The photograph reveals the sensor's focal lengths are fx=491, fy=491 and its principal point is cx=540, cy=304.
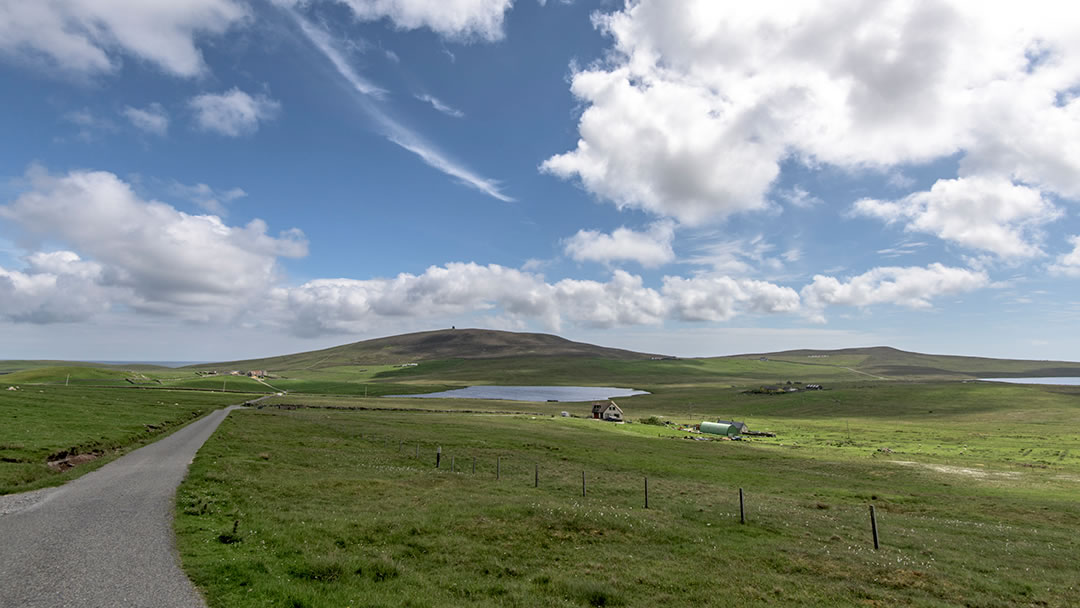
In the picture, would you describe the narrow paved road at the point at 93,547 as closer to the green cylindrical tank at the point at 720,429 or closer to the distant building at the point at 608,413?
the green cylindrical tank at the point at 720,429

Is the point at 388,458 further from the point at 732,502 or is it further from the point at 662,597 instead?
the point at 662,597

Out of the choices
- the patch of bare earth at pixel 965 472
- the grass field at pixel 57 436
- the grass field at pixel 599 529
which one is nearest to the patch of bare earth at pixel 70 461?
the grass field at pixel 57 436

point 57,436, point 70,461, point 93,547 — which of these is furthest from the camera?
point 57,436

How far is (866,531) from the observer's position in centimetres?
2670

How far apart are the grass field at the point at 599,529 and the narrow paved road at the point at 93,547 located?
913 mm

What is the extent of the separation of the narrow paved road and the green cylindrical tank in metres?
99.4

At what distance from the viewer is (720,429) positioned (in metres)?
107

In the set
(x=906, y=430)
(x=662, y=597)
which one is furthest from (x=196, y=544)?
(x=906, y=430)

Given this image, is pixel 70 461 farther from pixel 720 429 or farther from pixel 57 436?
pixel 720 429

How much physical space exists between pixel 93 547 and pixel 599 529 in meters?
19.0

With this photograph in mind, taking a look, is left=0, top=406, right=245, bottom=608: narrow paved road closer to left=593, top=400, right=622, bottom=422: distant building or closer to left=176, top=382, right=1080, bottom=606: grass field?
left=176, top=382, right=1080, bottom=606: grass field

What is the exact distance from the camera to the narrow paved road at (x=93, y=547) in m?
12.6

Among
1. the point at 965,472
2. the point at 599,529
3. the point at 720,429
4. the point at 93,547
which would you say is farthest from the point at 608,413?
the point at 93,547

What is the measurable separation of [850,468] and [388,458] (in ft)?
170
